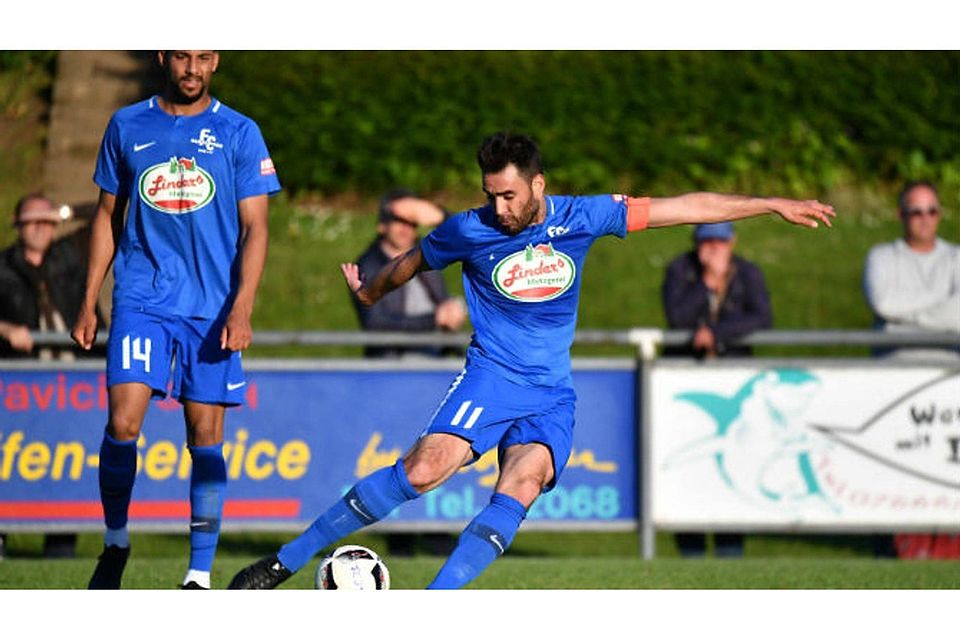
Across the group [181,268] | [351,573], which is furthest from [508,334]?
[181,268]

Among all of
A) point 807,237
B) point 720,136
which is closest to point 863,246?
point 807,237

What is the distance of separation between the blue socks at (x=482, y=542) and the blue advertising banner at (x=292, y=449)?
3.82m

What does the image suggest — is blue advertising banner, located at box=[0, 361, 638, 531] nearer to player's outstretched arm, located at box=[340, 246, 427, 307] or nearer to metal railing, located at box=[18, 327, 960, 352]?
metal railing, located at box=[18, 327, 960, 352]

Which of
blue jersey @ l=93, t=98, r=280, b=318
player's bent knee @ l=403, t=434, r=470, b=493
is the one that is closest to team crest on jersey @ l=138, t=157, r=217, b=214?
blue jersey @ l=93, t=98, r=280, b=318

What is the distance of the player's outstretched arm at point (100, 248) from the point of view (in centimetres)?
833

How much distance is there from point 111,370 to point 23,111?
1115 cm

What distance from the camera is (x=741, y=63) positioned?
70.4ft

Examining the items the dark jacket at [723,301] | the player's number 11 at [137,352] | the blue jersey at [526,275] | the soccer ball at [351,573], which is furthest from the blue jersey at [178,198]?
the dark jacket at [723,301]

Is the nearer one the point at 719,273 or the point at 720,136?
the point at 719,273

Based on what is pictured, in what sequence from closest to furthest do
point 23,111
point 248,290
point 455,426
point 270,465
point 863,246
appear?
point 455,426 < point 248,290 < point 270,465 < point 23,111 < point 863,246

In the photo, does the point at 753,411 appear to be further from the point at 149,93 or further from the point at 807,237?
the point at 807,237

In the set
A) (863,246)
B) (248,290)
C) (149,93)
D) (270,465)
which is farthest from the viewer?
(863,246)

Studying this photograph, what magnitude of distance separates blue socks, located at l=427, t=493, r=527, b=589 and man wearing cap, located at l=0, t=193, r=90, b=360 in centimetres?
488

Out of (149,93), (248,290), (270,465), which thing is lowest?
(270,465)
